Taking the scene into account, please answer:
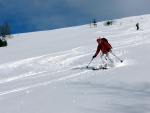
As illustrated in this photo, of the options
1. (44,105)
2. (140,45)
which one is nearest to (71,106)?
(44,105)

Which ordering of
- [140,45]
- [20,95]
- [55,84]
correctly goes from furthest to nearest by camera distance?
[140,45], [55,84], [20,95]

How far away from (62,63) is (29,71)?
1.91m

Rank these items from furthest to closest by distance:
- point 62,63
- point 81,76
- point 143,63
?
1. point 62,63
2. point 143,63
3. point 81,76

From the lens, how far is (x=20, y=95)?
375 inches

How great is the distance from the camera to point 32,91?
9836 mm

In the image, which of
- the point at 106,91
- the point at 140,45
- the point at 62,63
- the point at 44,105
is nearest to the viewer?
the point at 44,105

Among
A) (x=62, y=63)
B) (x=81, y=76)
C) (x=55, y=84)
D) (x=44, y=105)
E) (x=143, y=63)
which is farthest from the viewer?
(x=62, y=63)

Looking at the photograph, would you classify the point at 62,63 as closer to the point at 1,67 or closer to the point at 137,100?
the point at 1,67

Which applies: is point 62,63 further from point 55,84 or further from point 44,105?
point 44,105

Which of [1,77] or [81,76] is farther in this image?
[1,77]

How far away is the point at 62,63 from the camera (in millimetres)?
16188

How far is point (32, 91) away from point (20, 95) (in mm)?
459

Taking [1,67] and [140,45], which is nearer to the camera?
[1,67]

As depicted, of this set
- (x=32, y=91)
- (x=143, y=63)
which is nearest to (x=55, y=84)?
(x=32, y=91)
